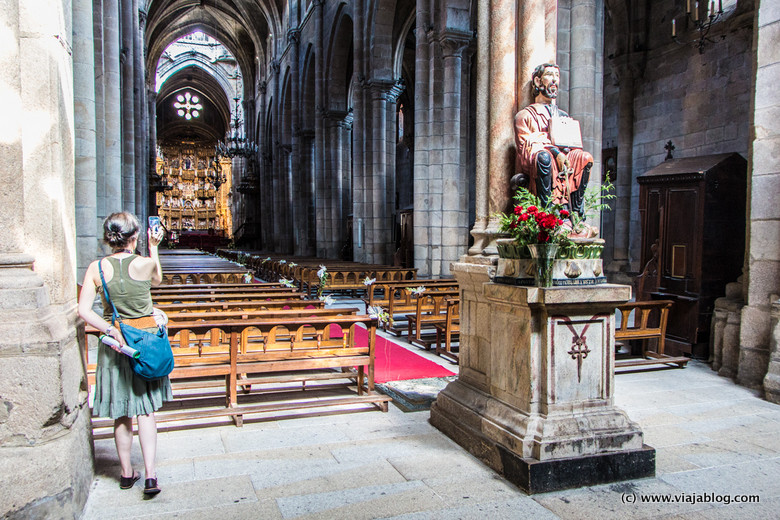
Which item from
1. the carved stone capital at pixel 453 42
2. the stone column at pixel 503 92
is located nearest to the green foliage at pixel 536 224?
the stone column at pixel 503 92

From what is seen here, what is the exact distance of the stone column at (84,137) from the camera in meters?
8.04

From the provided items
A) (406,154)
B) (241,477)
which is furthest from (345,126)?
(241,477)

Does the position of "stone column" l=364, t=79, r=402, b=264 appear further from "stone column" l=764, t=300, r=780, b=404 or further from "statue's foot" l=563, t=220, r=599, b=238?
"statue's foot" l=563, t=220, r=599, b=238

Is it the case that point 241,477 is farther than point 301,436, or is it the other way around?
point 301,436

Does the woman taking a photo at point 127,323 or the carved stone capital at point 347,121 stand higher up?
the carved stone capital at point 347,121

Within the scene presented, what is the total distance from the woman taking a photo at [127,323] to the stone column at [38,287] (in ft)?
0.61

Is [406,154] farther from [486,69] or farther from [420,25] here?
[486,69]

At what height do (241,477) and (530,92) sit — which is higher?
(530,92)

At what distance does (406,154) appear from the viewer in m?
31.3

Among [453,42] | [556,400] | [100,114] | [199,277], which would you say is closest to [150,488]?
[556,400]

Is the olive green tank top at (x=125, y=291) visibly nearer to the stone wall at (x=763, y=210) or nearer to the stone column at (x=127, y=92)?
the stone wall at (x=763, y=210)

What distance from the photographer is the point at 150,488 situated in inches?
135

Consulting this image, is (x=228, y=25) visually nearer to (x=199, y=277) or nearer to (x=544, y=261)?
(x=199, y=277)

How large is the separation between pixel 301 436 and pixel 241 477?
2.78 feet
